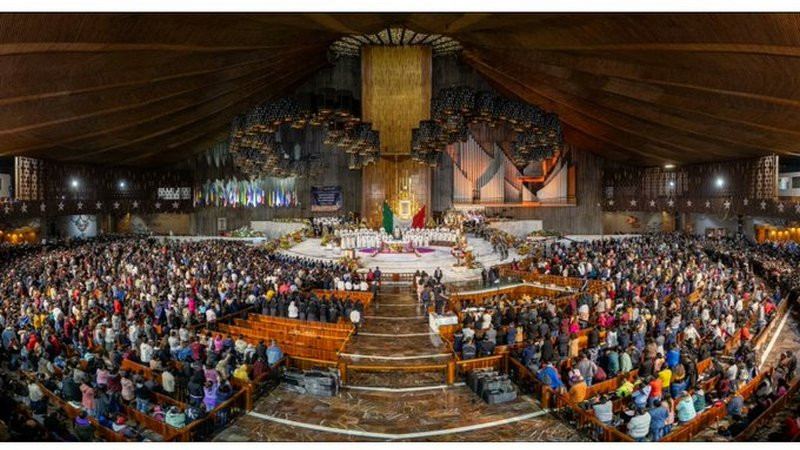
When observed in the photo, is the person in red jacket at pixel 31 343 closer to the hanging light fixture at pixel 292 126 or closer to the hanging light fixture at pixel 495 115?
the hanging light fixture at pixel 292 126

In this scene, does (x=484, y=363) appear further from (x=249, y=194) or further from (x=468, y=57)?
(x=249, y=194)

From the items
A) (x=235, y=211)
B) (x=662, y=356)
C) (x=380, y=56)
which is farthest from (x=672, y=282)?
(x=235, y=211)

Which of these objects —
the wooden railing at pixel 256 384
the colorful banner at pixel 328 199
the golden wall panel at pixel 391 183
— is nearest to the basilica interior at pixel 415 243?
the wooden railing at pixel 256 384

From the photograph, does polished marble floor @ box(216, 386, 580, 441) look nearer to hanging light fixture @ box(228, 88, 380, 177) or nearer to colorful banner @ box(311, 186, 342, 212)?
hanging light fixture @ box(228, 88, 380, 177)

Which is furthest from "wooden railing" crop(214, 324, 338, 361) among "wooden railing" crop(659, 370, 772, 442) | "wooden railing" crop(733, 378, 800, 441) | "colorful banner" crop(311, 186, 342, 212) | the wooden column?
"colorful banner" crop(311, 186, 342, 212)

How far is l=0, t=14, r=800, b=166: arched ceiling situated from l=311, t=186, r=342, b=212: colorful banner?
9.25 meters

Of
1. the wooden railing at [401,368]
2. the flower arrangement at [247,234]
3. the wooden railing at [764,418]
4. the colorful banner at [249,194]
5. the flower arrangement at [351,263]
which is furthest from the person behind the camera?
the colorful banner at [249,194]

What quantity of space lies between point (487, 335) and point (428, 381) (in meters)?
1.72

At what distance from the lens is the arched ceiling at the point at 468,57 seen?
36.3 ft

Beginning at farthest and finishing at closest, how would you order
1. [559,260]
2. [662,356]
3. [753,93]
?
[559,260] → [753,93] → [662,356]

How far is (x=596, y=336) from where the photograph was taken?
10.8m

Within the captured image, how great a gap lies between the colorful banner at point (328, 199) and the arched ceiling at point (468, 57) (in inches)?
364

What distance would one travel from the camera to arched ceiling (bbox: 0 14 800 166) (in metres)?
11.1

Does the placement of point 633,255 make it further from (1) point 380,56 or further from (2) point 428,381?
(1) point 380,56
